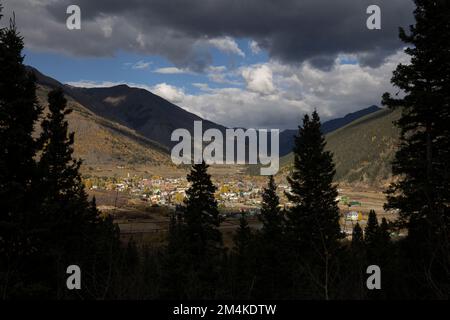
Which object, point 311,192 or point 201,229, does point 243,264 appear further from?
point 311,192

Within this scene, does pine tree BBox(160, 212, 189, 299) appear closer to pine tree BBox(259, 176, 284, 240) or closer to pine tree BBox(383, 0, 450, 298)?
pine tree BBox(259, 176, 284, 240)

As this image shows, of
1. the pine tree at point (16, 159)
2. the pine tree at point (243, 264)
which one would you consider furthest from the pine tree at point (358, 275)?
the pine tree at point (16, 159)

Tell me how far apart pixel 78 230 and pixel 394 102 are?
22.5 meters

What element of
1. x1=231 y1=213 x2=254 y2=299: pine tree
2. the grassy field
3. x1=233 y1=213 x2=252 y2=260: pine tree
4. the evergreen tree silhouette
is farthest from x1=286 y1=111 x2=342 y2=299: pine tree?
the grassy field

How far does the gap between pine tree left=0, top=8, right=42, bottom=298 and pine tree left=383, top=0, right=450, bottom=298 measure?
16367 mm

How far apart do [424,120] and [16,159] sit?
1834 cm

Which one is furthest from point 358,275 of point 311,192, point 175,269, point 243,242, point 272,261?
point 243,242

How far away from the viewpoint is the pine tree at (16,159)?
643 inches

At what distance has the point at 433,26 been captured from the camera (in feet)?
58.0

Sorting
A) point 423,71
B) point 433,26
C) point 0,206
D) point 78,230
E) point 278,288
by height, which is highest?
point 433,26

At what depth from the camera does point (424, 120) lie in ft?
59.6

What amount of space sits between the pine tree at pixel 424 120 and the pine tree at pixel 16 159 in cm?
1637
